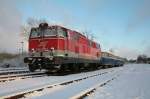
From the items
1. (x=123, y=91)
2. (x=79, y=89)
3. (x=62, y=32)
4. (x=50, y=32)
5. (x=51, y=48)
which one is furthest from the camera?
(x=62, y=32)

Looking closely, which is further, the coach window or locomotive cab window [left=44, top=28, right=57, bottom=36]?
the coach window

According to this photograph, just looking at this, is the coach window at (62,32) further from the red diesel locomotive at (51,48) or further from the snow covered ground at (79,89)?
the snow covered ground at (79,89)

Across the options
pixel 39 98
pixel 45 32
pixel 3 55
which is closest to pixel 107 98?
pixel 39 98

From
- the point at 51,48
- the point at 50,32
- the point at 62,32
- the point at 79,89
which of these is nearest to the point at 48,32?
the point at 50,32

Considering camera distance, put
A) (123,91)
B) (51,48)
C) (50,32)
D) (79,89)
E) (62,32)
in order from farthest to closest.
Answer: (62,32) < (50,32) < (51,48) < (79,89) < (123,91)

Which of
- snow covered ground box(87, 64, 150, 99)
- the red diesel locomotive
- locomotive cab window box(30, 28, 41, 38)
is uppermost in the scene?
locomotive cab window box(30, 28, 41, 38)

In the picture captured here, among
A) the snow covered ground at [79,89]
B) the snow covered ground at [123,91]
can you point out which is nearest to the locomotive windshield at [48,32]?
the snow covered ground at [79,89]

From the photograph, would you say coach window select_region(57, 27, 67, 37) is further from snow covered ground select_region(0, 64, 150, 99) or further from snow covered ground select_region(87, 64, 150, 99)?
snow covered ground select_region(87, 64, 150, 99)

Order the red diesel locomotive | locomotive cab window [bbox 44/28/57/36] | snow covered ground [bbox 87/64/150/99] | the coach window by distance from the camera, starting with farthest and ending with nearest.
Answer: the coach window < locomotive cab window [bbox 44/28/57/36] < the red diesel locomotive < snow covered ground [bbox 87/64/150/99]

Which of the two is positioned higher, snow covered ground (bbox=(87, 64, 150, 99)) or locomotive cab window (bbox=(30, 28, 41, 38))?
locomotive cab window (bbox=(30, 28, 41, 38))

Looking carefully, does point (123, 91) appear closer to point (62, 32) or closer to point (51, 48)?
point (51, 48)

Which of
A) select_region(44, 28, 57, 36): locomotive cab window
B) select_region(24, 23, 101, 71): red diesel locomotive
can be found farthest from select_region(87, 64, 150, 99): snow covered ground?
select_region(44, 28, 57, 36): locomotive cab window

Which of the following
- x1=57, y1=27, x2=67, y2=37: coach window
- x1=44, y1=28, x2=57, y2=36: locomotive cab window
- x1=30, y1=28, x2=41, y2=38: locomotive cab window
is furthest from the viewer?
x1=30, y1=28, x2=41, y2=38: locomotive cab window

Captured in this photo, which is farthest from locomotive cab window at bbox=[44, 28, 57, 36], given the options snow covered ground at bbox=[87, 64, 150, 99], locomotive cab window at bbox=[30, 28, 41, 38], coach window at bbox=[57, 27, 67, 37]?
snow covered ground at bbox=[87, 64, 150, 99]
